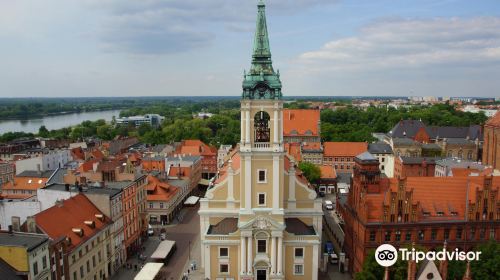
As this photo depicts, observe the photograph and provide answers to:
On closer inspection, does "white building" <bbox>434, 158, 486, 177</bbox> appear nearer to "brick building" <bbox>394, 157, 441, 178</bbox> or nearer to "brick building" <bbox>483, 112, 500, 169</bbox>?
"brick building" <bbox>394, 157, 441, 178</bbox>

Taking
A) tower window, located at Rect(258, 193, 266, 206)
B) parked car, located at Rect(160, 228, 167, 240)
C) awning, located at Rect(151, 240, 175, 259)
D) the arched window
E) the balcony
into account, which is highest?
the arched window

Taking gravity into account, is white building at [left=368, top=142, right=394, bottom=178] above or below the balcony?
below

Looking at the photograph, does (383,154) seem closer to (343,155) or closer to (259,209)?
(343,155)

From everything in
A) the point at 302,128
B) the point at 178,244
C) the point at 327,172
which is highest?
the point at 302,128

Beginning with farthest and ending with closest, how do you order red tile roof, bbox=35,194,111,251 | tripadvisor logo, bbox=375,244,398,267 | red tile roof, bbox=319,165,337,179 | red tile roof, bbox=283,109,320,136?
red tile roof, bbox=283,109,320,136, red tile roof, bbox=319,165,337,179, red tile roof, bbox=35,194,111,251, tripadvisor logo, bbox=375,244,398,267

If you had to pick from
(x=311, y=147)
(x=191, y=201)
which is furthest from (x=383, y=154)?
(x=191, y=201)

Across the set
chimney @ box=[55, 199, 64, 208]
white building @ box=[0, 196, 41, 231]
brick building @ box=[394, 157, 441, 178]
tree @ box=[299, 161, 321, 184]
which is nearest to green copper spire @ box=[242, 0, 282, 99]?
chimney @ box=[55, 199, 64, 208]

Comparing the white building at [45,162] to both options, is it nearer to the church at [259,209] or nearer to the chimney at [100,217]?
the chimney at [100,217]

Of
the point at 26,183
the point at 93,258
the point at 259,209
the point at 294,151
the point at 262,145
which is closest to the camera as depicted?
the point at 262,145
